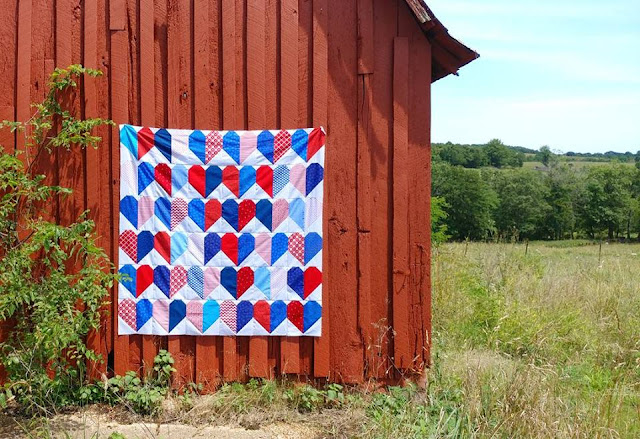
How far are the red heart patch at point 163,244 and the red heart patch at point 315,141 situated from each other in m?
1.52

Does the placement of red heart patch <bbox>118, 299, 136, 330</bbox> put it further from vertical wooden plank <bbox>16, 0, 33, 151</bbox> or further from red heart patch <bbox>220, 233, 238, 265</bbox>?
vertical wooden plank <bbox>16, 0, 33, 151</bbox>

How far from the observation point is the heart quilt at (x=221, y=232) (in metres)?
5.63

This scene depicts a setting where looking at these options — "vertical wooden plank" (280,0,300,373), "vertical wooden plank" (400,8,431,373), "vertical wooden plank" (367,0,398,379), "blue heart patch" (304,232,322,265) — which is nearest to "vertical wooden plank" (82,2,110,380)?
"vertical wooden plank" (280,0,300,373)

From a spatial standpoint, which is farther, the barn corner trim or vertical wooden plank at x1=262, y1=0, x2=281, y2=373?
vertical wooden plank at x1=262, y1=0, x2=281, y2=373

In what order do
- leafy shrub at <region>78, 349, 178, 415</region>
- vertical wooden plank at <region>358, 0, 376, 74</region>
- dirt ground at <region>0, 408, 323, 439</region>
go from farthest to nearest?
vertical wooden plank at <region>358, 0, 376, 74</region>, leafy shrub at <region>78, 349, 178, 415</region>, dirt ground at <region>0, 408, 323, 439</region>

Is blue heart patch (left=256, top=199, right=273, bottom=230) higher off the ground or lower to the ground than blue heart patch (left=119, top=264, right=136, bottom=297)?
higher

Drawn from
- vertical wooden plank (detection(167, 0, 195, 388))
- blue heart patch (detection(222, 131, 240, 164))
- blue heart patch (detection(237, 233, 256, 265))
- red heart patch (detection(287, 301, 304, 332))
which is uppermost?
vertical wooden plank (detection(167, 0, 195, 388))

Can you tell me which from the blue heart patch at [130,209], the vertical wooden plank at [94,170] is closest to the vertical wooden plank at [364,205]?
the blue heart patch at [130,209]

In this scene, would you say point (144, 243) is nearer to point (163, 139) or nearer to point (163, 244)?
point (163, 244)

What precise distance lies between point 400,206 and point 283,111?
1.40 meters

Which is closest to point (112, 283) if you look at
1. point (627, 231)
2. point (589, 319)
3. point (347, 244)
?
point (347, 244)

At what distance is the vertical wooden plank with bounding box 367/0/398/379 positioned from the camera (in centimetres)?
563

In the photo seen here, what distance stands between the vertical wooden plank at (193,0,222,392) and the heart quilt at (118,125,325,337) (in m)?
0.14

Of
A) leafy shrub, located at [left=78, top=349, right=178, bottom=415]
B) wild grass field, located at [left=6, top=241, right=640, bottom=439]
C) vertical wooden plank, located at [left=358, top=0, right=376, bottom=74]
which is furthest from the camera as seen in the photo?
vertical wooden plank, located at [left=358, top=0, right=376, bottom=74]
